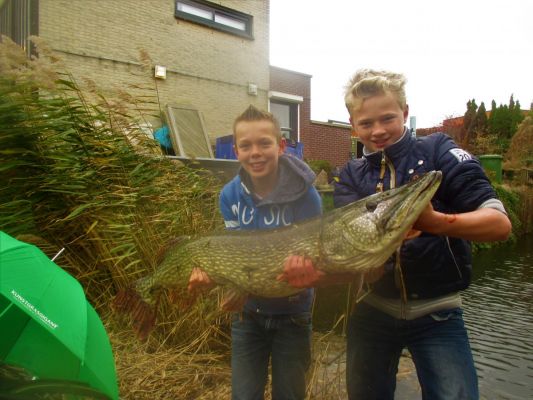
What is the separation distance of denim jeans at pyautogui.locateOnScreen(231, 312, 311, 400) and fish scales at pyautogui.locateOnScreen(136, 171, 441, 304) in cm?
20

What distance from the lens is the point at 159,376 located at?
2.82 m

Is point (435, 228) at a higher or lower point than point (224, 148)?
lower

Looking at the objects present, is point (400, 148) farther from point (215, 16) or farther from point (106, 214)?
point (215, 16)

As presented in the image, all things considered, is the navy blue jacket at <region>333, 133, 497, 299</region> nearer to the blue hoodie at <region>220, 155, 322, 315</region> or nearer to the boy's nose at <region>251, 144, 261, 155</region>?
the blue hoodie at <region>220, 155, 322, 315</region>

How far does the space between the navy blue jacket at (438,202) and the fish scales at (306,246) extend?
0.64ft

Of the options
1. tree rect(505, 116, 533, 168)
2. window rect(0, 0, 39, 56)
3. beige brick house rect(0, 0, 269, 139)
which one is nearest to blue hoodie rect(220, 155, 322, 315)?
beige brick house rect(0, 0, 269, 139)

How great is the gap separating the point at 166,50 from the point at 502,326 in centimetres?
901


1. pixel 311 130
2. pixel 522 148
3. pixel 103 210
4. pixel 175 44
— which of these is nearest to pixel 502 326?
pixel 103 210

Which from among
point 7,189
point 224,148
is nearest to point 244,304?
point 7,189

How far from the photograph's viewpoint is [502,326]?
205 inches

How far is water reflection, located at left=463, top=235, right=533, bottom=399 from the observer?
3.83 metres

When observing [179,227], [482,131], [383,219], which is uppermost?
[482,131]

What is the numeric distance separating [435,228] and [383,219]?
171mm

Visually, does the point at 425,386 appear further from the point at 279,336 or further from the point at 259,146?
the point at 259,146
